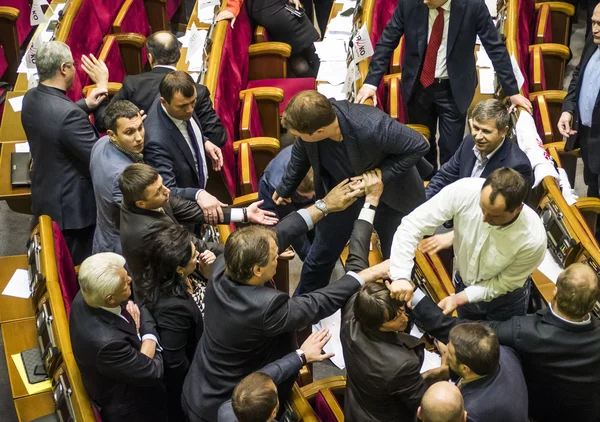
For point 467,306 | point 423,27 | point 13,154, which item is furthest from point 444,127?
point 13,154

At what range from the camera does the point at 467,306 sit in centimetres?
219

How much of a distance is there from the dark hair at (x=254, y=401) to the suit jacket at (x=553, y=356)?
49 cm

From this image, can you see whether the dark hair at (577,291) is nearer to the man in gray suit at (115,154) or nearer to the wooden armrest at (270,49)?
the man in gray suit at (115,154)

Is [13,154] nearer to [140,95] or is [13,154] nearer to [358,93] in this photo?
[140,95]

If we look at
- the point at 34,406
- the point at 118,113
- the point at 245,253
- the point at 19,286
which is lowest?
the point at 34,406

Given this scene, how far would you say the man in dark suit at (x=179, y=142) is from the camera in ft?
7.63

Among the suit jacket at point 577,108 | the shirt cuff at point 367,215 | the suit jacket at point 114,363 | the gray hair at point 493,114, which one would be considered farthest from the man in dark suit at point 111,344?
the suit jacket at point 577,108

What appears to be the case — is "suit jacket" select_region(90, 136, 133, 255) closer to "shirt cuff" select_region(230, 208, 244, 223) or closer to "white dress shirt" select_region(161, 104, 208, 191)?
"white dress shirt" select_region(161, 104, 208, 191)

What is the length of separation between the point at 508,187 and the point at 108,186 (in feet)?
3.74

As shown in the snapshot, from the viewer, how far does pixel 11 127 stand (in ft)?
9.80

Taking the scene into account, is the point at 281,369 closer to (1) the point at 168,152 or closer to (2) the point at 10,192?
(1) the point at 168,152

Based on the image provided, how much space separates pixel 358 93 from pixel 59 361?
1369 millimetres

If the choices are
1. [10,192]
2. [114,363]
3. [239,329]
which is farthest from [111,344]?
[10,192]

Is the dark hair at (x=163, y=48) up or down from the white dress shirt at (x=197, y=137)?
up
